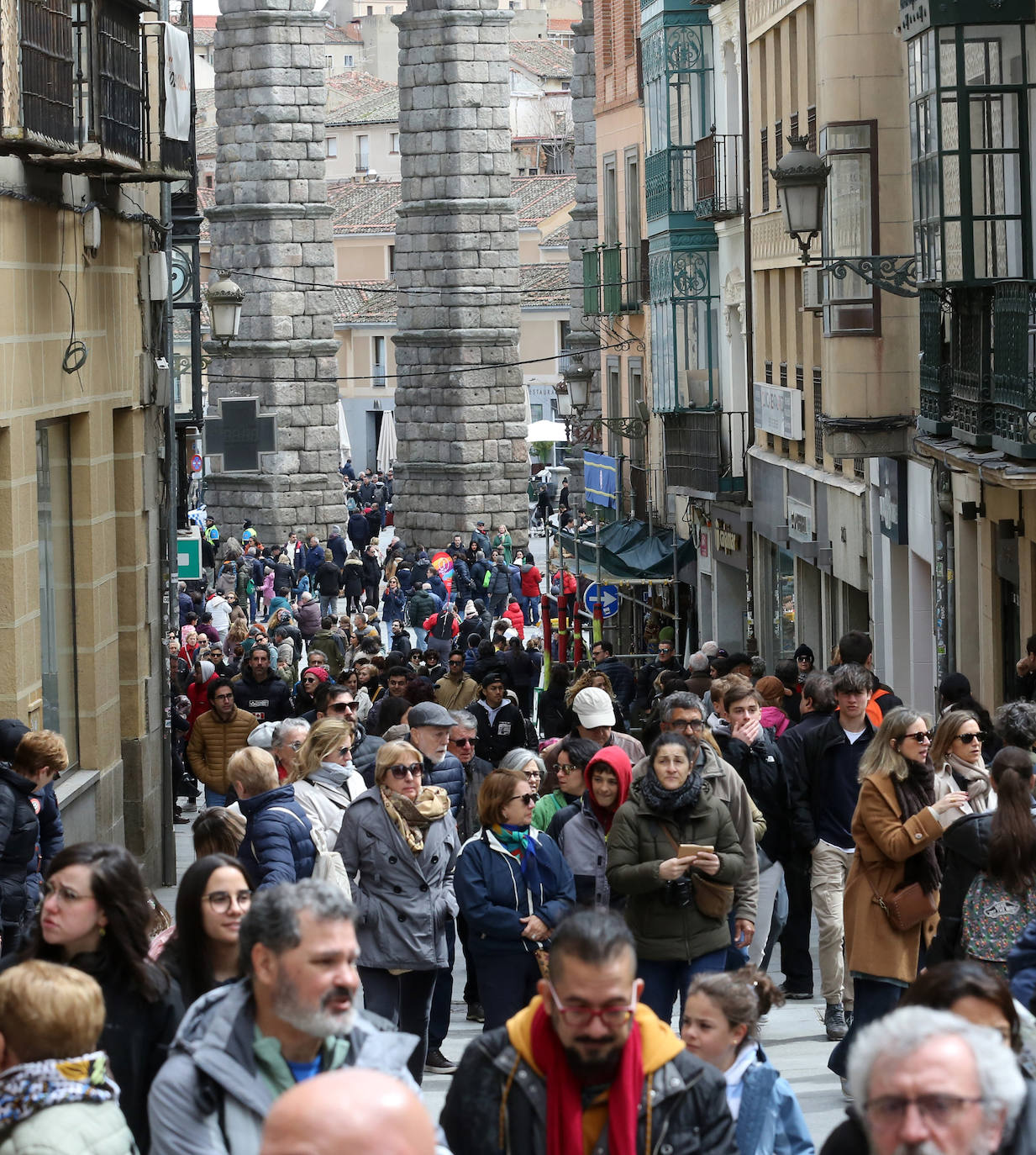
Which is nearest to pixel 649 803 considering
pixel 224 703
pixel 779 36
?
pixel 224 703

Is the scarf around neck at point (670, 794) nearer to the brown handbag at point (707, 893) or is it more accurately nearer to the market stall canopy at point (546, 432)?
the brown handbag at point (707, 893)

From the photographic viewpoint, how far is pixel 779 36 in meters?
26.3

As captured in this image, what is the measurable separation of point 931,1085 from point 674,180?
28.1m

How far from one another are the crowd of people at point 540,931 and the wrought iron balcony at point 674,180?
15466 mm

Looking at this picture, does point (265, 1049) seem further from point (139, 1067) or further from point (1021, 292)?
point (1021, 292)

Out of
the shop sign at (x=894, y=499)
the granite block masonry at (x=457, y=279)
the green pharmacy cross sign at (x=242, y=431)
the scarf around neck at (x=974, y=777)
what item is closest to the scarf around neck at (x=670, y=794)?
the scarf around neck at (x=974, y=777)

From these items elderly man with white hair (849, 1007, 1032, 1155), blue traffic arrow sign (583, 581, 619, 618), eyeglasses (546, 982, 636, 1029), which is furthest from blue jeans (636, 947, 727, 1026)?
blue traffic arrow sign (583, 581, 619, 618)

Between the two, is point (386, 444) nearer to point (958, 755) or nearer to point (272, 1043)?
point (958, 755)

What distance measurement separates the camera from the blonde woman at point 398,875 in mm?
9086

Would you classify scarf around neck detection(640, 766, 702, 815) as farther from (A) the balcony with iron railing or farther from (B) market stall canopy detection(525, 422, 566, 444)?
(B) market stall canopy detection(525, 422, 566, 444)

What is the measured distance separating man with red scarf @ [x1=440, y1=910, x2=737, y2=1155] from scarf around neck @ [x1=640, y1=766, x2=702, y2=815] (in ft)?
11.7

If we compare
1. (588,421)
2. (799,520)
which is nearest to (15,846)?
(799,520)

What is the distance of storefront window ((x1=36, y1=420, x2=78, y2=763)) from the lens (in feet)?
44.6

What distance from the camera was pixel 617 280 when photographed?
37.0 metres
